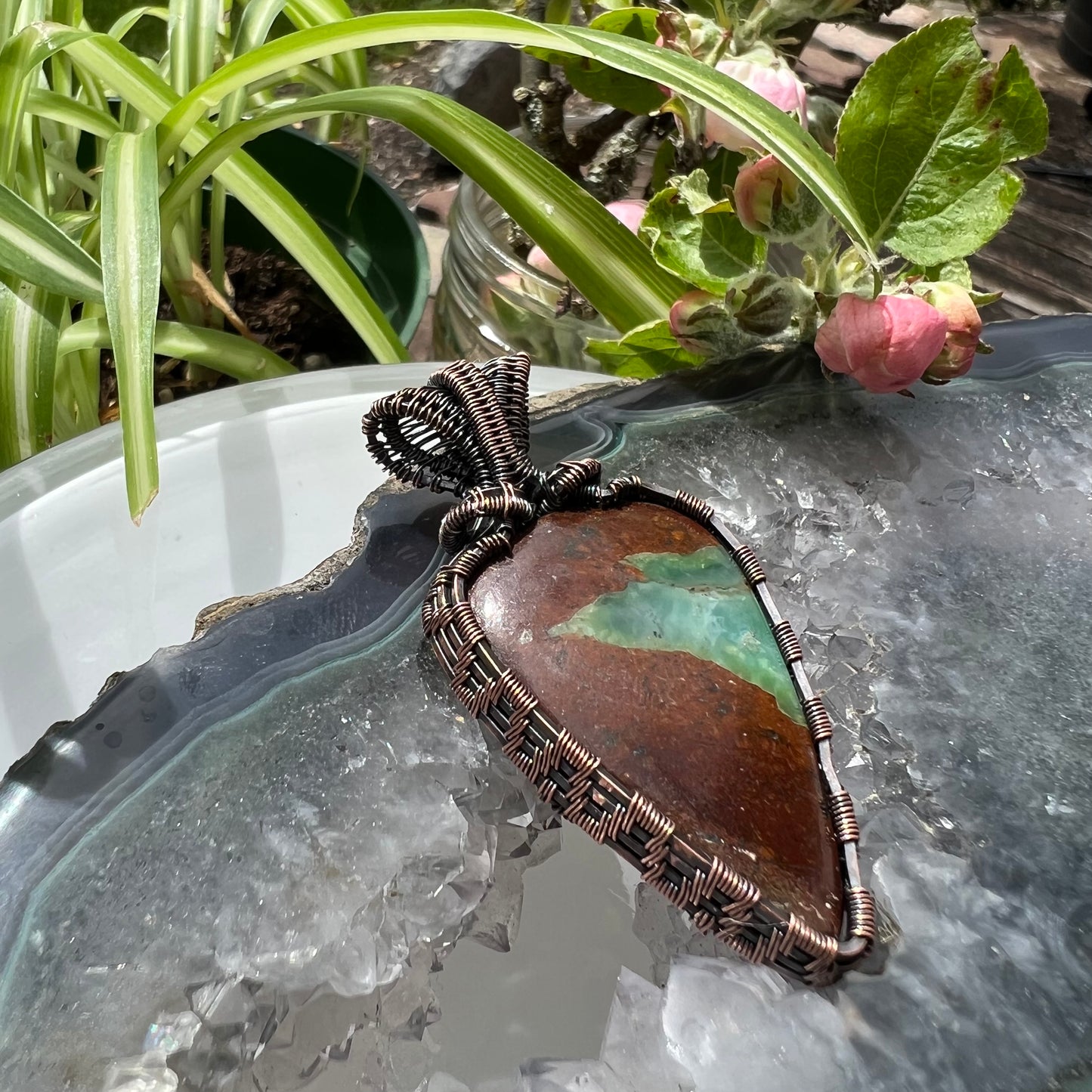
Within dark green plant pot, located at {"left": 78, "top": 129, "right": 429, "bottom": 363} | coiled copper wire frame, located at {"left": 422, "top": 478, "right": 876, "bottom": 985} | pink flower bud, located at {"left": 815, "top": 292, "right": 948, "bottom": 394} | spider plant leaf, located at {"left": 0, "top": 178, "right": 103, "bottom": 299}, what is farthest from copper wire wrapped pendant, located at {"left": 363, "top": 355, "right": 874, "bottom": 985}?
dark green plant pot, located at {"left": 78, "top": 129, "right": 429, "bottom": 363}

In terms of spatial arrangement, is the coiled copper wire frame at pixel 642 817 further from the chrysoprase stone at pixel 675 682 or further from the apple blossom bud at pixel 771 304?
the apple blossom bud at pixel 771 304

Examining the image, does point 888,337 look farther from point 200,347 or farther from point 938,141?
point 200,347

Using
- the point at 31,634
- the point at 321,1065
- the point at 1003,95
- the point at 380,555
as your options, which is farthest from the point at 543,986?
the point at 1003,95

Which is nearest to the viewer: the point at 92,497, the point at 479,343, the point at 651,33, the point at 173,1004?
the point at 173,1004

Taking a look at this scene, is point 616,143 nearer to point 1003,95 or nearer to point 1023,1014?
point 1003,95

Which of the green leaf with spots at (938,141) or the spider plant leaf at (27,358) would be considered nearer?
the green leaf with spots at (938,141)

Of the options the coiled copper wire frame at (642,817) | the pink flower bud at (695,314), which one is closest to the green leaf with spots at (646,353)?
the pink flower bud at (695,314)

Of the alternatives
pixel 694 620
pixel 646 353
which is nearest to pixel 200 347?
pixel 646 353
